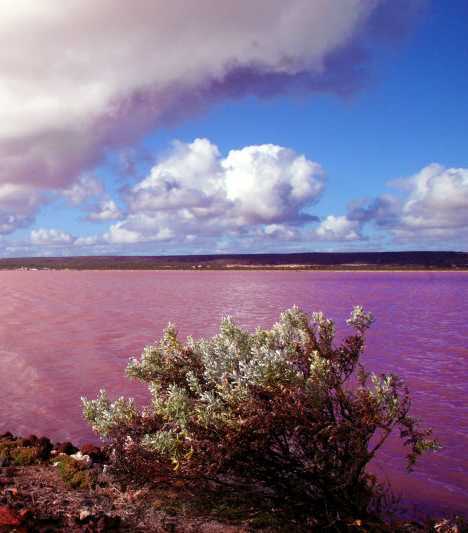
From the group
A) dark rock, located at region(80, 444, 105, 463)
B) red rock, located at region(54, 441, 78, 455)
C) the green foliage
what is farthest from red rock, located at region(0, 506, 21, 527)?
red rock, located at region(54, 441, 78, 455)

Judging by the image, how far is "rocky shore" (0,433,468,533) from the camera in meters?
7.66

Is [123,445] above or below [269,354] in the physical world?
below

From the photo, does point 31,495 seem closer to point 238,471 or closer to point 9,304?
point 238,471

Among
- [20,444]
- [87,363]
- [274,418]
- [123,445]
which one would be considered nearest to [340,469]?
[274,418]

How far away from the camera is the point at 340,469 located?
760 cm

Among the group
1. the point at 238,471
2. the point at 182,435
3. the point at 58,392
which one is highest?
the point at 182,435

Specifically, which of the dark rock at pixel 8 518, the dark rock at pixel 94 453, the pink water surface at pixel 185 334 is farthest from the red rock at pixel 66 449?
the dark rock at pixel 8 518

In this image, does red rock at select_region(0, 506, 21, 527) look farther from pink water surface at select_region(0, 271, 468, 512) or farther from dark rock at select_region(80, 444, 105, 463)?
pink water surface at select_region(0, 271, 468, 512)

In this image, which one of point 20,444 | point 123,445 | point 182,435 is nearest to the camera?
point 182,435

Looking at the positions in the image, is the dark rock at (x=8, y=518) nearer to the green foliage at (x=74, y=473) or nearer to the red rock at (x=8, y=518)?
the red rock at (x=8, y=518)

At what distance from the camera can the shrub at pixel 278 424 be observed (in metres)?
7.16

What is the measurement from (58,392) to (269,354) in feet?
41.8

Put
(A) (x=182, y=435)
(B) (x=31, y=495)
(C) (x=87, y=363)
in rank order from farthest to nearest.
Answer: (C) (x=87, y=363) < (B) (x=31, y=495) < (A) (x=182, y=435)

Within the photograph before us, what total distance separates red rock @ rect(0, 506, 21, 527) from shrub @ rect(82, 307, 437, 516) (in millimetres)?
1576
